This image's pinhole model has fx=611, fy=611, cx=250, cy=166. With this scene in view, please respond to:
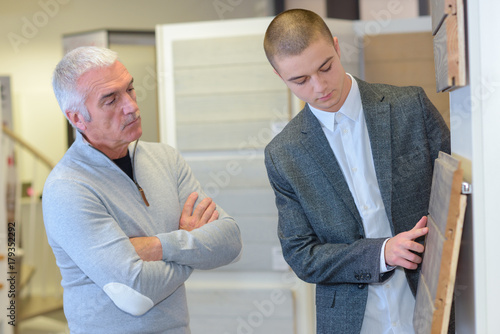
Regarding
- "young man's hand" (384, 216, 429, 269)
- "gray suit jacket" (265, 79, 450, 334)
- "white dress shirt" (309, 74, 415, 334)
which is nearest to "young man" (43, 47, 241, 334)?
"gray suit jacket" (265, 79, 450, 334)

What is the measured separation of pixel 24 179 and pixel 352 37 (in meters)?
3.81

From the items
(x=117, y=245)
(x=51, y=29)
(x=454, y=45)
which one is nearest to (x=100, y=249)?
(x=117, y=245)

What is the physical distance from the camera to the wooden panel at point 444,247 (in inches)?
46.7

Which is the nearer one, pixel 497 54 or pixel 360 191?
pixel 497 54

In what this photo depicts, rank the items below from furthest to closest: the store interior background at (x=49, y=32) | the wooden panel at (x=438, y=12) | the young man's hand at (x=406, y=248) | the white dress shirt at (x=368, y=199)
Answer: the store interior background at (x=49, y=32) < the white dress shirt at (x=368, y=199) < the young man's hand at (x=406, y=248) < the wooden panel at (x=438, y=12)

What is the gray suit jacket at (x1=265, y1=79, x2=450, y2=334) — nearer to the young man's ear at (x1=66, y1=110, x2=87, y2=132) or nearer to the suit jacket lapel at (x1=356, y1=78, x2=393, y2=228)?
the suit jacket lapel at (x1=356, y1=78, x2=393, y2=228)

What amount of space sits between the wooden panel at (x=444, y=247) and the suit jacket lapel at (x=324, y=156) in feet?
1.25

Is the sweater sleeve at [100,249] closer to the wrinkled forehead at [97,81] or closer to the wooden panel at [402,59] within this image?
the wrinkled forehead at [97,81]

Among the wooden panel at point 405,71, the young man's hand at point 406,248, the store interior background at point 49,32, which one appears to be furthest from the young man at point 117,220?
the store interior background at point 49,32

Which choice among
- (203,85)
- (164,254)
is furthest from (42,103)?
(164,254)

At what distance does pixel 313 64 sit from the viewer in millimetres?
1683

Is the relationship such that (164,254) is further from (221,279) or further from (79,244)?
(221,279)

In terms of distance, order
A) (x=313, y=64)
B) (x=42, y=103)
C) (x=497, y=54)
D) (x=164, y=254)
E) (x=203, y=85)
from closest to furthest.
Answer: (x=497, y=54) → (x=313, y=64) → (x=164, y=254) → (x=203, y=85) → (x=42, y=103)

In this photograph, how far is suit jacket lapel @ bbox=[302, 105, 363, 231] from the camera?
1769mm
